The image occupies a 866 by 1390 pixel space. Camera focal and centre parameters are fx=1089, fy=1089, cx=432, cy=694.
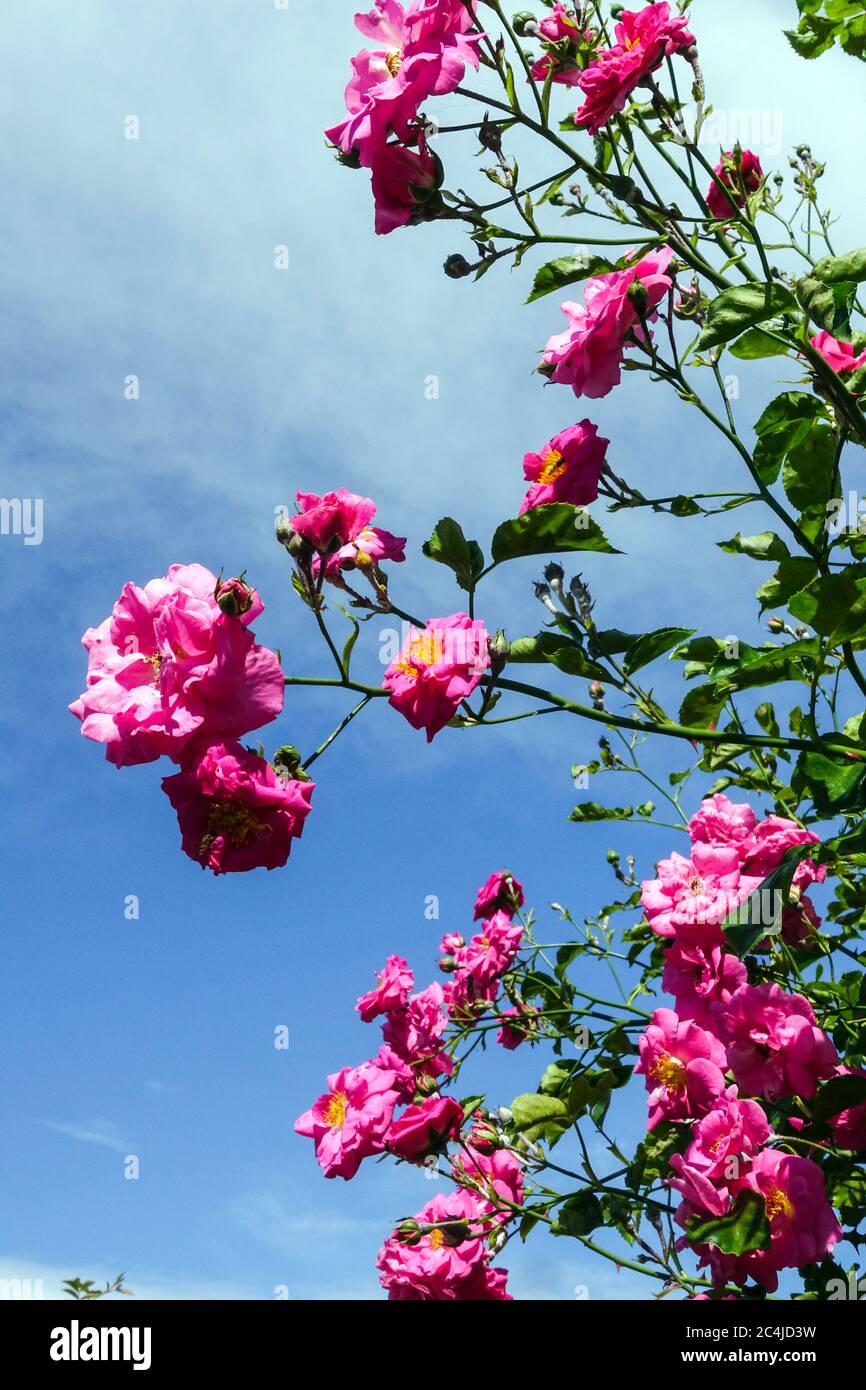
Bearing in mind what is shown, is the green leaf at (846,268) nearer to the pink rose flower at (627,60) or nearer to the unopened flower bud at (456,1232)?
the pink rose flower at (627,60)

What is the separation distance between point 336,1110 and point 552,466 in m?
1.67

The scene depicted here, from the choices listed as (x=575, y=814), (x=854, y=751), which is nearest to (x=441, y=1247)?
(x=575, y=814)

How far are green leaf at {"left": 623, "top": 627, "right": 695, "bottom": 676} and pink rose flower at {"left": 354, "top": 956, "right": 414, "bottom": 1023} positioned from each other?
1.63 meters

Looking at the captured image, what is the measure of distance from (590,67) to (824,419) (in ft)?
2.22

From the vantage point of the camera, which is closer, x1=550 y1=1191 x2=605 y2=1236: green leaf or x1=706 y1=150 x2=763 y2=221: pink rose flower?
x1=706 y1=150 x2=763 y2=221: pink rose flower

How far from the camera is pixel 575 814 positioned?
9.43 feet

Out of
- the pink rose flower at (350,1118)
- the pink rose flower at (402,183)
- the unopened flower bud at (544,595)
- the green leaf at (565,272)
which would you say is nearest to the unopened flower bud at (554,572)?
the unopened flower bud at (544,595)

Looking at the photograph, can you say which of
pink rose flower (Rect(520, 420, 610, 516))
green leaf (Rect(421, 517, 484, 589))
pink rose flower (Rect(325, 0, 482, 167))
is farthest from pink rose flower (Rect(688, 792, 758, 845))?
pink rose flower (Rect(325, 0, 482, 167))

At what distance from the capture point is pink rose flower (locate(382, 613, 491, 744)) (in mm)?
1423

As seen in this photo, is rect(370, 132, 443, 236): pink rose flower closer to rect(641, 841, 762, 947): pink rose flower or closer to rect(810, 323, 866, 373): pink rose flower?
rect(810, 323, 866, 373): pink rose flower

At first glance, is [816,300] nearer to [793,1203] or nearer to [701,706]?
[701,706]

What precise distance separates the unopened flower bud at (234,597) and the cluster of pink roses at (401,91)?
29.0 inches

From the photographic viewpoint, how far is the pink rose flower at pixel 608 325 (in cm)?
167

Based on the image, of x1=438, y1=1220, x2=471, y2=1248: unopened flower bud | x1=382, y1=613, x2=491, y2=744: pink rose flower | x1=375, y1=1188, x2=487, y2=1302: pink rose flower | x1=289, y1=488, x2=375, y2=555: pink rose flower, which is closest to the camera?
x1=382, y1=613, x2=491, y2=744: pink rose flower
